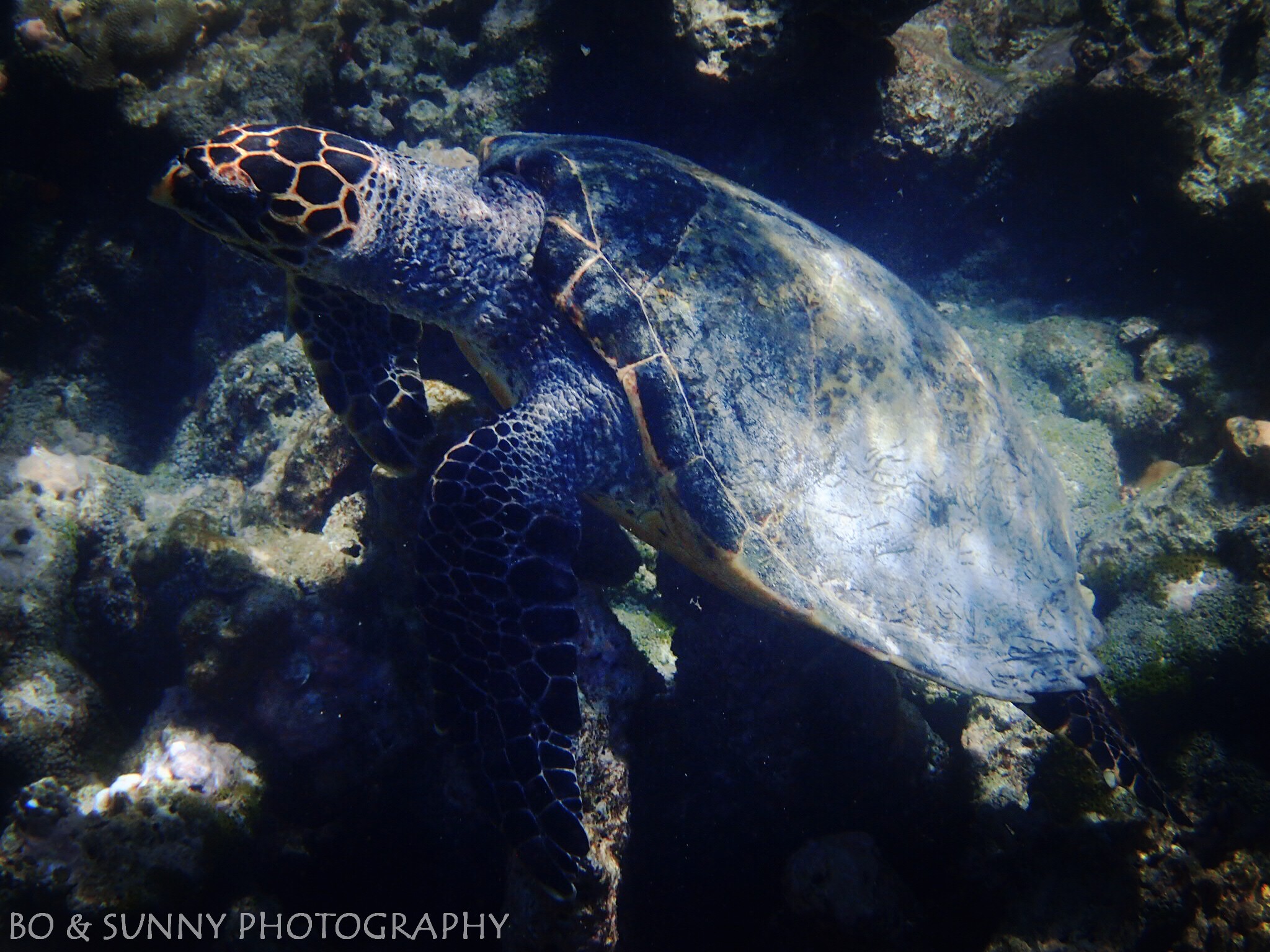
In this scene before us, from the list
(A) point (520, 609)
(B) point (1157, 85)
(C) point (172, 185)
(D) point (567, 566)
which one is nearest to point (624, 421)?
(D) point (567, 566)

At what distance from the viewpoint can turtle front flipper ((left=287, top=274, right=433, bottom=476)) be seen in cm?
305

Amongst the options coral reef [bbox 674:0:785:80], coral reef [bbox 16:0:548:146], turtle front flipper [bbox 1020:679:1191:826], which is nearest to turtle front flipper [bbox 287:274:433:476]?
coral reef [bbox 16:0:548:146]

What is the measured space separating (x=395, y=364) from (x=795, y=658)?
298cm

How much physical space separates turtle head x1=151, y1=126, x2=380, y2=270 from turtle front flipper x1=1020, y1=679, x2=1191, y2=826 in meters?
4.70

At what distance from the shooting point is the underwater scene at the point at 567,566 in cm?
275

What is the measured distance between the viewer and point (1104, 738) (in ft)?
11.4

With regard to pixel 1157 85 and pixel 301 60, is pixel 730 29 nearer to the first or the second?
pixel 301 60

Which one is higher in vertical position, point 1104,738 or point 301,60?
point 301,60

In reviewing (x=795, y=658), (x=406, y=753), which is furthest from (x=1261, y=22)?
(x=406, y=753)

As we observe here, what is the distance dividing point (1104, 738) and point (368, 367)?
197 inches

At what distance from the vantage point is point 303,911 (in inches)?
121

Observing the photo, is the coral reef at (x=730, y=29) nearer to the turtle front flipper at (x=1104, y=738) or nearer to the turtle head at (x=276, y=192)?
the turtle head at (x=276, y=192)

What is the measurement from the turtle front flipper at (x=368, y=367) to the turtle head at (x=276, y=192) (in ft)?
1.18

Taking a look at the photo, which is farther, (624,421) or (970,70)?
(970,70)
